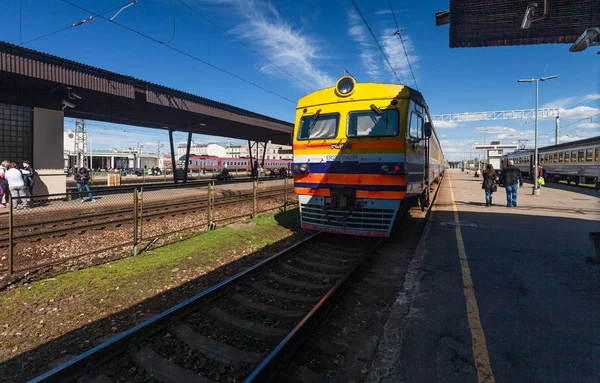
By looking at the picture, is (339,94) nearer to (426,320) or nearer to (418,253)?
(418,253)

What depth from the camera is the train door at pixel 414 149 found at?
6.64 metres

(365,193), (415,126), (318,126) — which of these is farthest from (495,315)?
(318,126)

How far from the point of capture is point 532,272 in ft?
16.8

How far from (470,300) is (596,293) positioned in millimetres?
1784

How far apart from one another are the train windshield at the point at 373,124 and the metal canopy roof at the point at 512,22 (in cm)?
506

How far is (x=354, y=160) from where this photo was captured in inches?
266

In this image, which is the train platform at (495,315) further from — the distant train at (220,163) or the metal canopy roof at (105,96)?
the distant train at (220,163)

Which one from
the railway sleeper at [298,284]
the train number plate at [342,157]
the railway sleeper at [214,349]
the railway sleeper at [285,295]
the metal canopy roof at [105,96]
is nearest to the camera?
the railway sleeper at [214,349]

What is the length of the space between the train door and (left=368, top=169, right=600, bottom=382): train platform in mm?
1367

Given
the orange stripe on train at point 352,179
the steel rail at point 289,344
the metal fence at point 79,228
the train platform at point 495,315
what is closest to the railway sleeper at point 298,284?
the steel rail at point 289,344

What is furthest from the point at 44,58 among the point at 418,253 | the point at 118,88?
the point at 418,253

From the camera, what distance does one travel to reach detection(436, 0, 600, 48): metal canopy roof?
27.8 feet

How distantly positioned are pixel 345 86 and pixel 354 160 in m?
1.76

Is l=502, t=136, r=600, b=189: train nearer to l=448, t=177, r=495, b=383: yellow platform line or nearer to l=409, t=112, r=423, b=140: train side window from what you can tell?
l=409, t=112, r=423, b=140: train side window
